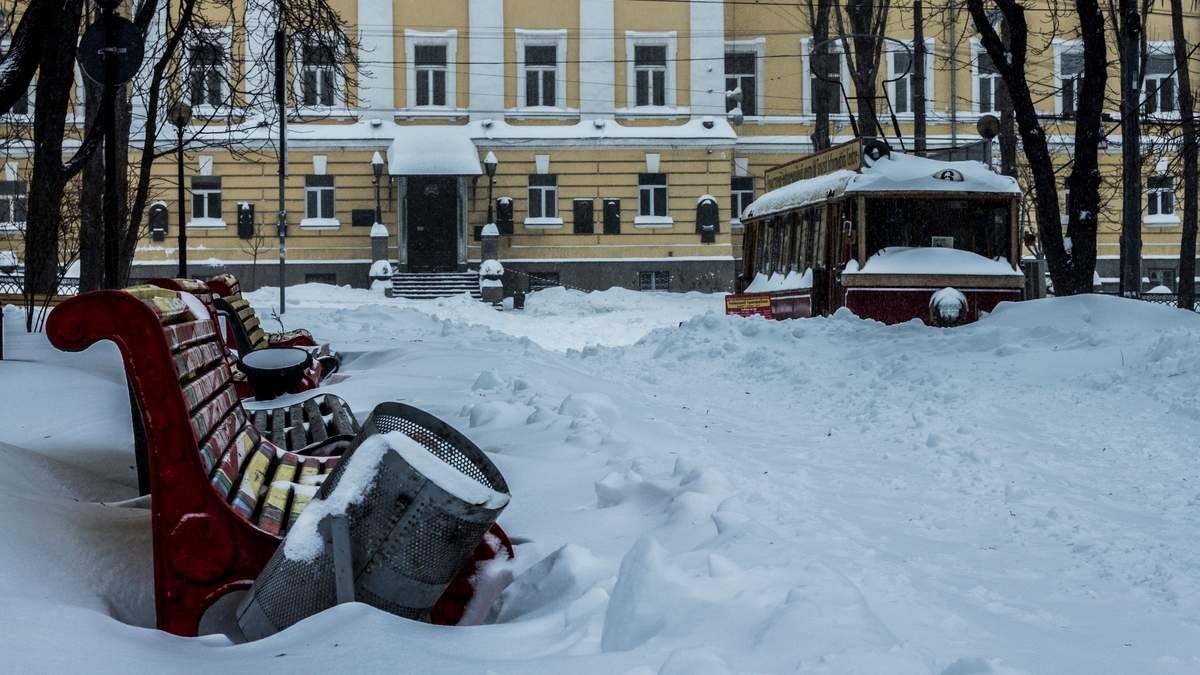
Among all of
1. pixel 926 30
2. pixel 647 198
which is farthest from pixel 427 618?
pixel 926 30

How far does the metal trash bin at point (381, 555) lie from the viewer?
11.7ft

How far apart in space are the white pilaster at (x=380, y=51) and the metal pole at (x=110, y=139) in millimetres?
26704

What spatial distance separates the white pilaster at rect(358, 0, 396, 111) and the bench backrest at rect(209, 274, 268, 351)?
91.7 ft

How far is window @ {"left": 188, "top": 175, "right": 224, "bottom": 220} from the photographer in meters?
37.6

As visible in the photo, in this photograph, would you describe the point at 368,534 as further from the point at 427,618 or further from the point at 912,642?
the point at 912,642

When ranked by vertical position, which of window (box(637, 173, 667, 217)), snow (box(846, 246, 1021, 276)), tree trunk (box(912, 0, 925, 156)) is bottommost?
snow (box(846, 246, 1021, 276))

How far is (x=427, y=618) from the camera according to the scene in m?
3.82

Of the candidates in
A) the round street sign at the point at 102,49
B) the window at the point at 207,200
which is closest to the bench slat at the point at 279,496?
the round street sign at the point at 102,49

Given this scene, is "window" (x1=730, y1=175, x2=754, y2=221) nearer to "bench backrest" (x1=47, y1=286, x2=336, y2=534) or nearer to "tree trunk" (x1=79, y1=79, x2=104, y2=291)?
"tree trunk" (x1=79, y1=79, x2=104, y2=291)

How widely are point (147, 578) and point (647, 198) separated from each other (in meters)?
34.6

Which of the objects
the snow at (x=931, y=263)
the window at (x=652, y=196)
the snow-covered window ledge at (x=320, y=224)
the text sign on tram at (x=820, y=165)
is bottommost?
the snow at (x=931, y=263)

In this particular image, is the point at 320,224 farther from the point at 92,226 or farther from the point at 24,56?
the point at 24,56

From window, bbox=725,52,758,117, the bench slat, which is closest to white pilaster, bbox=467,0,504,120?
window, bbox=725,52,758,117

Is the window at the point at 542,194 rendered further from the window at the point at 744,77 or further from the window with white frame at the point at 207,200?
the window with white frame at the point at 207,200
